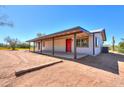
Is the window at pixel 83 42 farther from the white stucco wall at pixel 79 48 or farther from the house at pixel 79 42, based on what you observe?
the white stucco wall at pixel 79 48

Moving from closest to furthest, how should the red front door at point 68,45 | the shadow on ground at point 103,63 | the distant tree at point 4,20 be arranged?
the shadow on ground at point 103,63, the distant tree at point 4,20, the red front door at point 68,45

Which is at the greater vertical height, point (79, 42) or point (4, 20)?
point (4, 20)

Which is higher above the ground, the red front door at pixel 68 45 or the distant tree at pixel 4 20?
the distant tree at pixel 4 20

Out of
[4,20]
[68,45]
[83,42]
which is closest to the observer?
[4,20]

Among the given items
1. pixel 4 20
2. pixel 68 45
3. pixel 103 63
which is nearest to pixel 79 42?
pixel 68 45

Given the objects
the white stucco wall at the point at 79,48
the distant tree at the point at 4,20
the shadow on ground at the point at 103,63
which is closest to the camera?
the shadow on ground at the point at 103,63

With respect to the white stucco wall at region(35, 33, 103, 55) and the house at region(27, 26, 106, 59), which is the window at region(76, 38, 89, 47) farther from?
the white stucco wall at region(35, 33, 103, 55)

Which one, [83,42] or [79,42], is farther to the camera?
[79,42]

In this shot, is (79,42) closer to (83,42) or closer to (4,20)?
(83,42)

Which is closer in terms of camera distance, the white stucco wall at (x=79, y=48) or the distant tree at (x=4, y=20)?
the distant tree at (x=4, y=20)

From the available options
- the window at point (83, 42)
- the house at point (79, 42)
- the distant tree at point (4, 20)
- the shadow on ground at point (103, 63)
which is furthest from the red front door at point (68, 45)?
the distant tree at point (4, 20)
